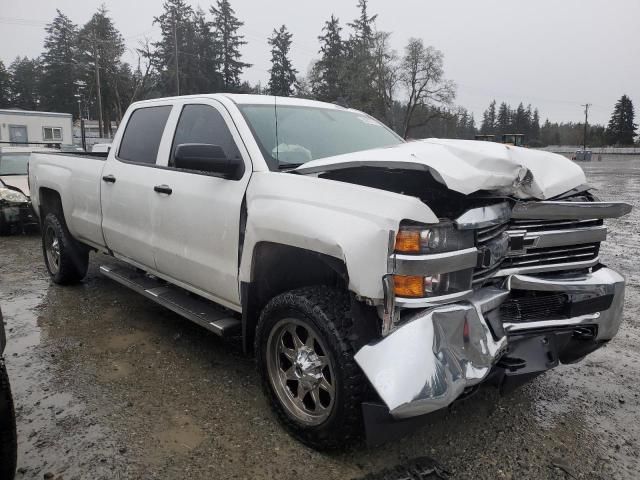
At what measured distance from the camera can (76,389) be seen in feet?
11.5

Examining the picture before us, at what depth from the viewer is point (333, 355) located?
8.23 ft

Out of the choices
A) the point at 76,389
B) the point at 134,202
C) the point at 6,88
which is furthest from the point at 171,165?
the point at 6,88

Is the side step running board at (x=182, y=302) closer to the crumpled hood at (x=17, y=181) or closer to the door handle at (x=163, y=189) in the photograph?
the door handle at (x=163, y=189)

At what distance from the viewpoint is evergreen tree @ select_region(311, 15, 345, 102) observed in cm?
6556

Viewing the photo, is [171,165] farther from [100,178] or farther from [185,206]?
[100,178]

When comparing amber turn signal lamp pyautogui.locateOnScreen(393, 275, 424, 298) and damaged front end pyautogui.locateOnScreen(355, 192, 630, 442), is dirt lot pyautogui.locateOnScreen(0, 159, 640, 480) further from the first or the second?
amber turn signal lamp pyautogui.locateOnScreen(393, 275, 424, 298)

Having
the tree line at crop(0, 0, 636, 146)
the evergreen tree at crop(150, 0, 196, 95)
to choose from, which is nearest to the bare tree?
the tree line at crop(0, 0, 636, 146)

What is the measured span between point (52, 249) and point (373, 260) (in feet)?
16.8

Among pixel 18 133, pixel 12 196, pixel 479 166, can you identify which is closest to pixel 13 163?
pixel 12 196

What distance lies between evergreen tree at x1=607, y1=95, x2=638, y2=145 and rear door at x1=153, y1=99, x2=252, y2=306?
328 feet

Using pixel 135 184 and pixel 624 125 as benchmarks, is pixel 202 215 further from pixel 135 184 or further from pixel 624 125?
pixel 624 125

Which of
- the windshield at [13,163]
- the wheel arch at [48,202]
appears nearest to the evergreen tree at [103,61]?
the windshield at [13,163]

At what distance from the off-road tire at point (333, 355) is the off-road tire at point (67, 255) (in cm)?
368

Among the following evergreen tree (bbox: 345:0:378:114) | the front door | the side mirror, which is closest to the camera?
the side mirror
